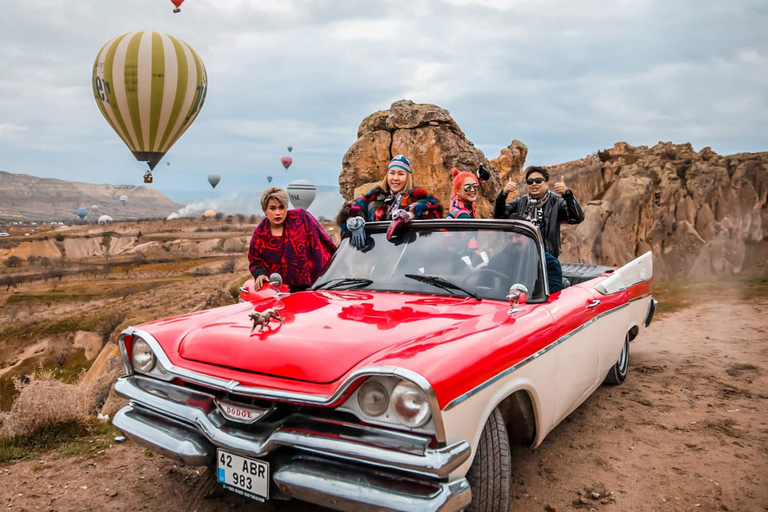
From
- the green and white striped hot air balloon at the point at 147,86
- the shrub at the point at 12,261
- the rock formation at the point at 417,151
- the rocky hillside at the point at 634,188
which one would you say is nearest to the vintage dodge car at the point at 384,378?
the rocky hillside at the point at 634,188

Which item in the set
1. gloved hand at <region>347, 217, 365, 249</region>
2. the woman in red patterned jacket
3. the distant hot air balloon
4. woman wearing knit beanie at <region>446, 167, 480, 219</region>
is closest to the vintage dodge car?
gloved hand at <region>347, 217, 365, 249</region>

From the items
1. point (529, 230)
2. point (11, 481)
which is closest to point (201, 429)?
point (11, 481)

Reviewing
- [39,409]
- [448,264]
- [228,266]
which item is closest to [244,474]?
[448,264]

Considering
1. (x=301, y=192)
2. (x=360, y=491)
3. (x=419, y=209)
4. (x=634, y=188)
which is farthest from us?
(x=301, y=192)

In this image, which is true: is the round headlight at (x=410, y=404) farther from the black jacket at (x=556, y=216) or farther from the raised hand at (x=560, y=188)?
the raised hand at (x=560, y=188)

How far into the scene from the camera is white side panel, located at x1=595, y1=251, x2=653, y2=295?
171 inches

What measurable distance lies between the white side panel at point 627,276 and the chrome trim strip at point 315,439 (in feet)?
8.17

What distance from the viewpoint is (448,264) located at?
12.2 ft

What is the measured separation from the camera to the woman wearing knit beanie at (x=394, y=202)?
16.1ft

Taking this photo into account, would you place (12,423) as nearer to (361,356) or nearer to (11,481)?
(11,481)

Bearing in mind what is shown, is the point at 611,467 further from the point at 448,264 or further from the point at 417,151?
the point at 417,151

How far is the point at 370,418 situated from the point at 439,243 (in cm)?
172

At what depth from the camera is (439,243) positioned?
12.6 ft

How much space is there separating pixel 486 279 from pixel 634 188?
838 inches
